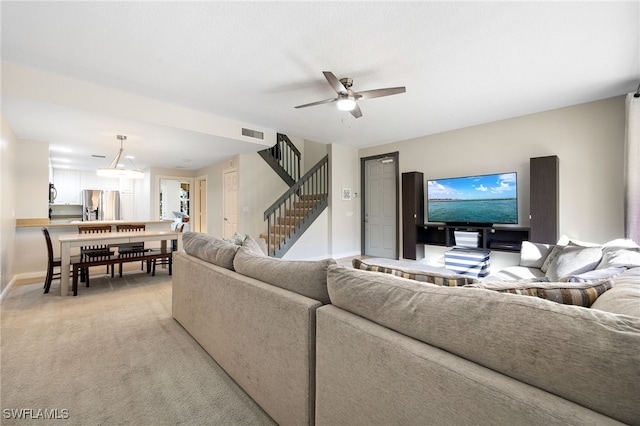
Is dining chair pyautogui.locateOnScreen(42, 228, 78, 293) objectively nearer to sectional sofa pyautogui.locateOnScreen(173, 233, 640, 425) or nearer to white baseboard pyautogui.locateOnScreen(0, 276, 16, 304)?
white baseboard pyautogui.locateOnScreen(0, 276, 16, 304)

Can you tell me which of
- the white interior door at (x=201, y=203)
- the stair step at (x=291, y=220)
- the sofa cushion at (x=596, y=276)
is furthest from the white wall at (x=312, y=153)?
the sofa cushion at (x=596, y=276)

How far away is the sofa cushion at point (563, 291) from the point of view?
3.09 feet

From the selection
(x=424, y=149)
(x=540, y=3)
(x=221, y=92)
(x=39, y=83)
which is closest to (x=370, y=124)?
(x=424, y=149)

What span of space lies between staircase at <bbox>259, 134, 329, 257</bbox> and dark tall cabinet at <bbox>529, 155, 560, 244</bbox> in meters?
3.80

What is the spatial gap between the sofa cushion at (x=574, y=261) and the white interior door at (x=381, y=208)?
3419mm

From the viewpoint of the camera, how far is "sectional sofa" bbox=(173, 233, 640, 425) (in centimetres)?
63

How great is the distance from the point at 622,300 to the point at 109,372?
2795 mm

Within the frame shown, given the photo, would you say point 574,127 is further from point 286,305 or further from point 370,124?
point 286,305

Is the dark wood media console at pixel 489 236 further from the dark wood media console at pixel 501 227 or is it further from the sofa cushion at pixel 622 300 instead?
the sofa cushion at pixel 622 300

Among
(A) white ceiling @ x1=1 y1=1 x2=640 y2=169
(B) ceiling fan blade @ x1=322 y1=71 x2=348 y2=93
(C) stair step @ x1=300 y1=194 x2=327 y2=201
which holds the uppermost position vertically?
(A) white ceiling @ x1=1 y1=1 x2=640 y2=169

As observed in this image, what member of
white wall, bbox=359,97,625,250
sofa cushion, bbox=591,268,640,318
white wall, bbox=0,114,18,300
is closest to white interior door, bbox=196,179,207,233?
white wall, bbox=0,114,18,300

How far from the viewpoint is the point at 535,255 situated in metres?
3.39

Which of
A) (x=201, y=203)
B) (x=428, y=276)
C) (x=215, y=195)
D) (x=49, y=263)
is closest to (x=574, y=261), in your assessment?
(x=428, y=276)

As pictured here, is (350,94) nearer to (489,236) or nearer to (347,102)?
(347,102)
